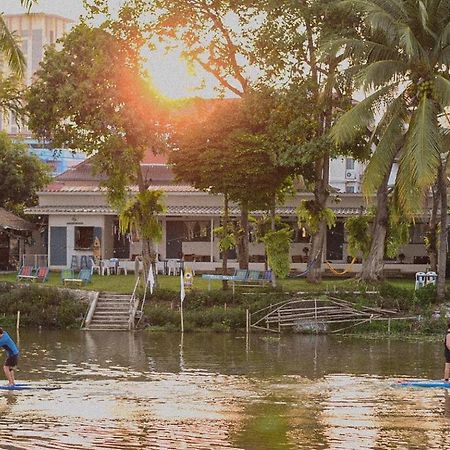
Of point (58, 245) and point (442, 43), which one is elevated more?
point (442, 43)

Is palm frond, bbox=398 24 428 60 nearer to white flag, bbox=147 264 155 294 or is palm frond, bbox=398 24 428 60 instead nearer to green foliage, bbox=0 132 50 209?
white flag, bbox=147 264 155 294

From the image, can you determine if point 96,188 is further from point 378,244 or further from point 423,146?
point 423,146

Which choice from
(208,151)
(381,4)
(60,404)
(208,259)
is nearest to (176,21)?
(208,151)

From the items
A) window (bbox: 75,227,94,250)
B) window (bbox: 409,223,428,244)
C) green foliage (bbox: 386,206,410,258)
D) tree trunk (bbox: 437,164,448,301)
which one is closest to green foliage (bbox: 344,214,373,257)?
green foliage (bbox: 386,206,410,258)

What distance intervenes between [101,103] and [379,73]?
41.4 feet

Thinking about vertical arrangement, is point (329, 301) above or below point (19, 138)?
below

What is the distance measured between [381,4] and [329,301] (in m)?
10.9

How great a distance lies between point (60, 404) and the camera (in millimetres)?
25453

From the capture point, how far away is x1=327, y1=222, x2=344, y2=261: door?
190 ft

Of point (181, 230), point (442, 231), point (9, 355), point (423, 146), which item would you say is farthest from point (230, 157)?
point (9, 355)

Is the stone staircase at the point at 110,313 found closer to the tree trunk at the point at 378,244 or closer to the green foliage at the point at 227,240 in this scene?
the green foliage at the point at 227,240

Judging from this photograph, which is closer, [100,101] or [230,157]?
[230,157]

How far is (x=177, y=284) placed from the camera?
48562mm

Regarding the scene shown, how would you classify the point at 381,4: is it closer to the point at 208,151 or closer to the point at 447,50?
the point at 447,50
